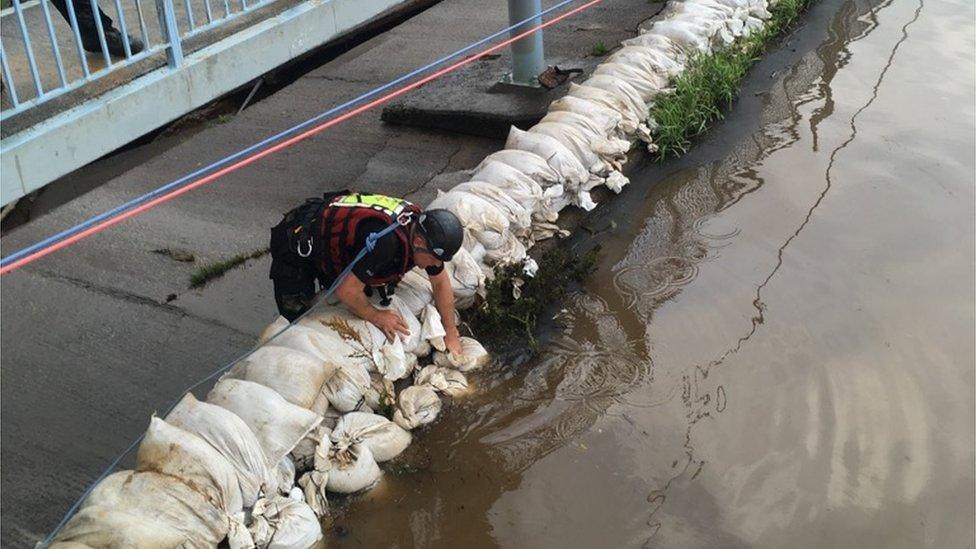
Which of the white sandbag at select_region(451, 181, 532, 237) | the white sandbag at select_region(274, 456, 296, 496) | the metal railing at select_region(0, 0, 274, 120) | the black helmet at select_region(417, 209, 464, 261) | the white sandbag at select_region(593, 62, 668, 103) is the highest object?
the metal railing at select_region(0, 0, 274, 120)

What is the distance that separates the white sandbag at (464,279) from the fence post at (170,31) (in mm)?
1450

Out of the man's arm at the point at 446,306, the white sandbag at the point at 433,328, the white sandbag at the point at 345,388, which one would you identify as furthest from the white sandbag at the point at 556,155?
the white sandbag at the point at 345,388

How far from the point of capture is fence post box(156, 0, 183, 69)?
12.5 feet

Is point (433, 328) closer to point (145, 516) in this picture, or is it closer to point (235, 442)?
point (235, 442)

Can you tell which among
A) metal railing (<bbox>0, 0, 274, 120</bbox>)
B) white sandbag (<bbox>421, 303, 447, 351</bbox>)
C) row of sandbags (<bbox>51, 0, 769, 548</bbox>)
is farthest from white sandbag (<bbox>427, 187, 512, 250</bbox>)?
metal railing (<bbox>0, 0, 274, 120</bbox>)

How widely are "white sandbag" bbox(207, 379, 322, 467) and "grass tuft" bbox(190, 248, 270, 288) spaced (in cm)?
131

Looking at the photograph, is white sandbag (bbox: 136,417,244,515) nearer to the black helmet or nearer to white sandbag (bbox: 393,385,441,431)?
white sandbag (bbox: 393,385,441,431)

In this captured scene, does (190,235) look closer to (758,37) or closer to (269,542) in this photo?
(269,542)

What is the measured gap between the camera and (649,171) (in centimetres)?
576

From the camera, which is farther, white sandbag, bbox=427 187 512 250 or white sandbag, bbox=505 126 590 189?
white sandbag, bbox=505 126 590 189

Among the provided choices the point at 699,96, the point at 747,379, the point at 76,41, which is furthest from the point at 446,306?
the point at 699,96

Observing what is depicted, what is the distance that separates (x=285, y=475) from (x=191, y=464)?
391 millimetres

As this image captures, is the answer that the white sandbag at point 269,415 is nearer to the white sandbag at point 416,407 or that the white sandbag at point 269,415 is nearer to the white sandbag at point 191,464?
the white sandbag at point 191,464

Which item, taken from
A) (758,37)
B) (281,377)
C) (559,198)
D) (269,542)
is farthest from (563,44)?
(269,542)
